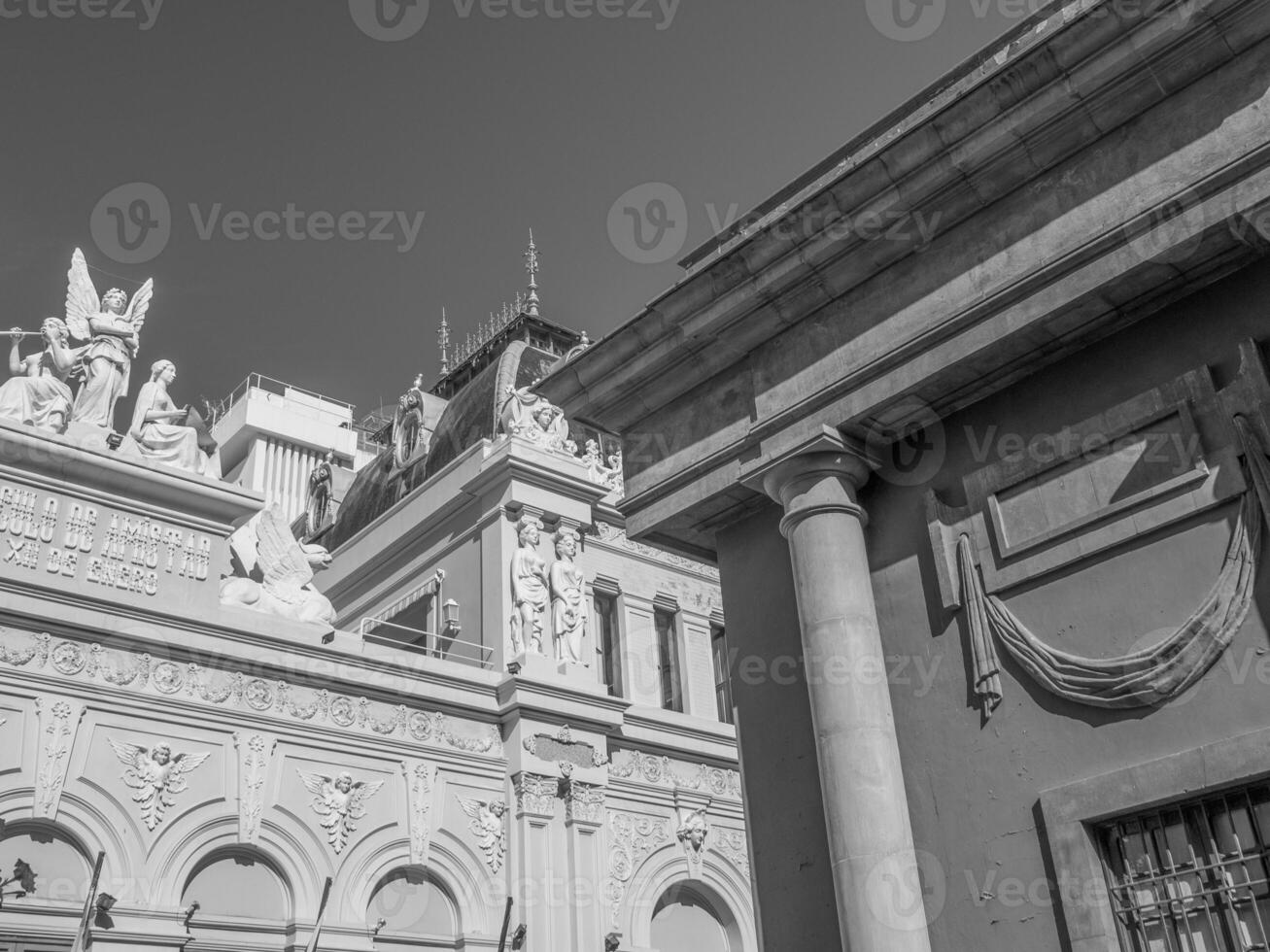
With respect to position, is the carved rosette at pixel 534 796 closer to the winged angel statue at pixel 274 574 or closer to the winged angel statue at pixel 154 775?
the winged angel statue at pixel 274 574

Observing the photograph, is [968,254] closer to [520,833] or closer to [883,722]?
[883,722]

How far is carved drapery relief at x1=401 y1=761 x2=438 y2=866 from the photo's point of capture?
18094 mm

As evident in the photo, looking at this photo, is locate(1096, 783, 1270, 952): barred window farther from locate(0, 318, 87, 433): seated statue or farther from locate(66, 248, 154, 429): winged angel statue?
locate(66, 248, 154, 429): winged angel statue

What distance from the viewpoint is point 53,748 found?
15.1 m

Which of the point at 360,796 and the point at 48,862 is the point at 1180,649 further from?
the point at 360,796

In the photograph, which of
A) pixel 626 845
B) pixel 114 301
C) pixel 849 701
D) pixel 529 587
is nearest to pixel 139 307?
pixel 114 301

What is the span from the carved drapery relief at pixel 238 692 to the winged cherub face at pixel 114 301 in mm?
5857

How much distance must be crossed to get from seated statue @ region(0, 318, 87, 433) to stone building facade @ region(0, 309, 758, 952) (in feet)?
2.76

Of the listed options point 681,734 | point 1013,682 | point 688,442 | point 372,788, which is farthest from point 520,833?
point 1013,682

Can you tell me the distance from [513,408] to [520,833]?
784 centimetres

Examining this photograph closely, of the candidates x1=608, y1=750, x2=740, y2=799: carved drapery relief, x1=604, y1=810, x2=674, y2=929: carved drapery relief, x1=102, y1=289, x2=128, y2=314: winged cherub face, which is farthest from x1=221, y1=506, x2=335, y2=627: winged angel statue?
x1=604, y1=810, x2=674, y2=929: carved drapery relief

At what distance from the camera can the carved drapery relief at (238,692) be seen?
15406mm

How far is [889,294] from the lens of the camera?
745 centimetres

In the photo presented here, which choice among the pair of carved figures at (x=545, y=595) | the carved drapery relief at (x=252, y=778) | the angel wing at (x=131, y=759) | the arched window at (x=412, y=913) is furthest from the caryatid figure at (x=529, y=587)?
the angel wing at (x=131, y=759)
